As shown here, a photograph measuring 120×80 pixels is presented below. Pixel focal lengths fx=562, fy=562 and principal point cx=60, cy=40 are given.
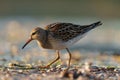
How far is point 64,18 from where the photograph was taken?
25.1 m

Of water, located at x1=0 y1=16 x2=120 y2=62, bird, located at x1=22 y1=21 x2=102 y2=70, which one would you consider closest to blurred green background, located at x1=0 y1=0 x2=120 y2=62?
water, located at x1=0 y1=16 x2=120 y2=62

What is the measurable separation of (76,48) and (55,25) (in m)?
5.91

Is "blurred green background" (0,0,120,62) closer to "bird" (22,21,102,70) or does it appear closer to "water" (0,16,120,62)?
"water" (0,16,120,62)

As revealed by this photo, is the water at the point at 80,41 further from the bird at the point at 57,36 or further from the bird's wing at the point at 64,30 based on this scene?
the bird's wing at the point at 64,30

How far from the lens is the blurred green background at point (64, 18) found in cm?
1840

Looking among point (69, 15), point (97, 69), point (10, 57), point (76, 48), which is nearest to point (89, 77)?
point (97, 69)

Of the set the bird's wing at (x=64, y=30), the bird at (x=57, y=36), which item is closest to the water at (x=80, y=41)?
the bird at (x=57, y=36)

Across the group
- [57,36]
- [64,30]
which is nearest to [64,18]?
[64,30]

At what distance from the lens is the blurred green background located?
1840 cm

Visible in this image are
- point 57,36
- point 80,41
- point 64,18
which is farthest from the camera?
point 64,18

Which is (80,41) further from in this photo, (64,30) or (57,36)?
(57,36)

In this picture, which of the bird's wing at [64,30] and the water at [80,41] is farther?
the water at [80,41]

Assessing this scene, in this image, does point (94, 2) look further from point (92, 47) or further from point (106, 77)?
point (106, 77)

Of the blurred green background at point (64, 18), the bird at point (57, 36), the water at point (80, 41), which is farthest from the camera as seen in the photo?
the blurred green background at point (64, 18)
